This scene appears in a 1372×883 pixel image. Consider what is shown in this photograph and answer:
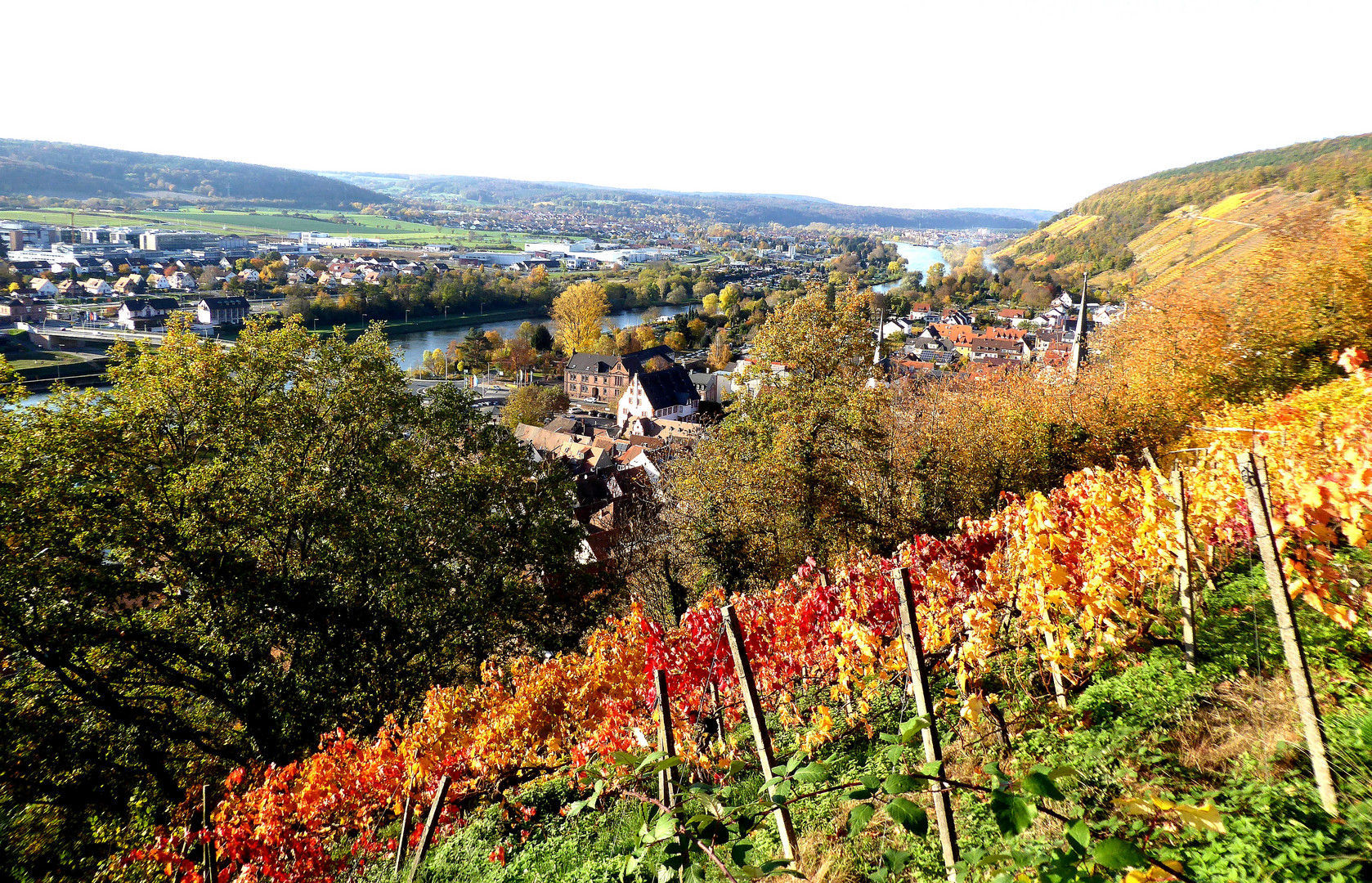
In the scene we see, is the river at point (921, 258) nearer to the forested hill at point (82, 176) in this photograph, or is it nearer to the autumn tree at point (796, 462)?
the autumn tree at point (796, 462)

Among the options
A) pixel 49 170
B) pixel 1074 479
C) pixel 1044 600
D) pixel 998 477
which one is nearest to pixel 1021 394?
pixel 998 477

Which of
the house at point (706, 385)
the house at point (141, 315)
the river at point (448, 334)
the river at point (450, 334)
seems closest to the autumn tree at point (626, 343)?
the river at point (448, 334)

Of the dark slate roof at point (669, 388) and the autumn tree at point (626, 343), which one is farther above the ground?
the autumn tree at point (626, 343)

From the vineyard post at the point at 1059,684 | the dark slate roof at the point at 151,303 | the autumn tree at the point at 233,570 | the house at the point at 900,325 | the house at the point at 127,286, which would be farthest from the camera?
the house at the point at 127,286

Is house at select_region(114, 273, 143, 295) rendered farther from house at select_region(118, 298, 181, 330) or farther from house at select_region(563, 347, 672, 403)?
house at select_region(563, 347, 672, 403)

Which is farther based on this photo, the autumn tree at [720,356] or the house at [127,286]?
the house at [127,286]

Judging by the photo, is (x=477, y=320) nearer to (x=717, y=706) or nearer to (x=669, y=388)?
(x=669, y=388)

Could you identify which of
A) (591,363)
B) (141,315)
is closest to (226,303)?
(141,315)
